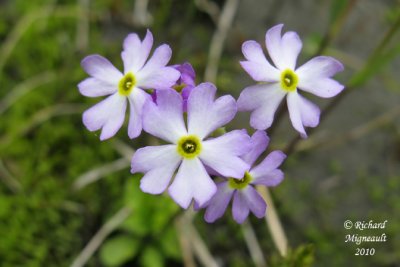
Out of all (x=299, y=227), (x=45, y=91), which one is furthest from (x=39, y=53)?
(x=299, y=227)

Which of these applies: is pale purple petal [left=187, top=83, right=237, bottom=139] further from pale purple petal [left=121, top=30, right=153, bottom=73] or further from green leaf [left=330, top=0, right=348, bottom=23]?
green leaf [left=330, top=0, right=348, bottom=23]

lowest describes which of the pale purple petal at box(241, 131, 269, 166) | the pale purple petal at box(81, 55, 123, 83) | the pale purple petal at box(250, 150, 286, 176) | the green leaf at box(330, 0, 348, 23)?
the pale purple petal at box(250, 150, 286, 176)

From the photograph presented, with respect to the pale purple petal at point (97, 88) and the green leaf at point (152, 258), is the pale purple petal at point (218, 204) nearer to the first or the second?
the pale purple petal at point (97, 88)

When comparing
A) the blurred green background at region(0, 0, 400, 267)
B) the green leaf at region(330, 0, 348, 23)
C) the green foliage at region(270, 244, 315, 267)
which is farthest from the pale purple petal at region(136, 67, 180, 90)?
the green leaf at region(330, 0, 348, 23)

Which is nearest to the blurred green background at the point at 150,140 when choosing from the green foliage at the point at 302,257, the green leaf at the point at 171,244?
the green leaf at the point at 171,244

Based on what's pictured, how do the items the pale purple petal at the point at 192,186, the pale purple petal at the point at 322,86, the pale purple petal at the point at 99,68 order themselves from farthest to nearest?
the pale purple petal at the point at 99,68, the pale purple petal at the point at 322,86, the pale purple petal at the point at 192,186

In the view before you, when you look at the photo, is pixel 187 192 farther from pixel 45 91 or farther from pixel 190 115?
pixel 45 91

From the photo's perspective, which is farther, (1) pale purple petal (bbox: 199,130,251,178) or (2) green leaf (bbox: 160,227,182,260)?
(2) green leaf (bbox: 160,227,182,260)
